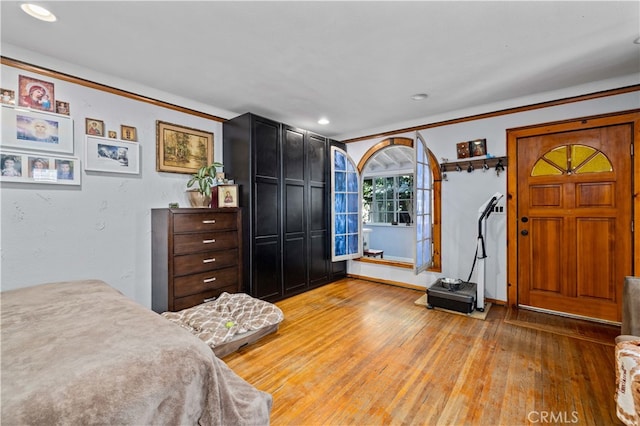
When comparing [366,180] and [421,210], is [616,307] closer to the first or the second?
[421,210]

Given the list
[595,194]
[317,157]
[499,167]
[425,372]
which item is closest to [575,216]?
[595,194]

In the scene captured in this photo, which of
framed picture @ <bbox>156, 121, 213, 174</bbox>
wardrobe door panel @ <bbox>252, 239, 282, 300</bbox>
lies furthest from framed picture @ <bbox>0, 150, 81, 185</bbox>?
wardrobe door panel @ <bbox>252, 239, 282, 300</bbox>

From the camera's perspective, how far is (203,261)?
109 inches

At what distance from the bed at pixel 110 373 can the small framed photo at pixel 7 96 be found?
1717 millimetres

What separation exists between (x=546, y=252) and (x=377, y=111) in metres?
2.60

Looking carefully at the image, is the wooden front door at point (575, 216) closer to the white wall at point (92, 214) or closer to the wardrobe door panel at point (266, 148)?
the wardrobe door panel at point (266, 148)

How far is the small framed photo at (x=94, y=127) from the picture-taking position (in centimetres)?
249

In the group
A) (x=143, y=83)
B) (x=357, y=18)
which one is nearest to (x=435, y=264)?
(x=357, y=18)

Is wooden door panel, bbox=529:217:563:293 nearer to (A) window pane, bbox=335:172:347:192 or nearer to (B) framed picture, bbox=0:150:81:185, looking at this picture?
(A) window pane, bbox=335:172:347:192

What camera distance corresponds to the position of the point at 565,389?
1.78 m

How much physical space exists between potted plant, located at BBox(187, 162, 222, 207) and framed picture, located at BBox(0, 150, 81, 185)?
969 mm

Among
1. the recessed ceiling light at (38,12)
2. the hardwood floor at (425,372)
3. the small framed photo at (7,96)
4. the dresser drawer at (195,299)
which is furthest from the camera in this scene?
the dresser drawer at (195,299)

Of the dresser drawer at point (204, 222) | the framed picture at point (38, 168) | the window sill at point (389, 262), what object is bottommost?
the window sill at point (389, 262)

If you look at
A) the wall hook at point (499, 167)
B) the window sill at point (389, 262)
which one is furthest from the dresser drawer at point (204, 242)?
the wall hook at point (499, 167)
